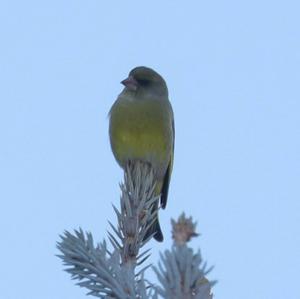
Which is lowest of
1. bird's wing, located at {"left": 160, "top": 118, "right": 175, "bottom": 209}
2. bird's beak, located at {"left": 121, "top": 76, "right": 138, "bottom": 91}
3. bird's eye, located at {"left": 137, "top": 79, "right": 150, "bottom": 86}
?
bird's wing, located at {"left": 160, "top": 118, "right": 175, "bottom": 209}

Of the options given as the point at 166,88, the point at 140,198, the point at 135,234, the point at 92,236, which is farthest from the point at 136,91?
the point at 92,236

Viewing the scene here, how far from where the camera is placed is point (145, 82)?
5.20 meters

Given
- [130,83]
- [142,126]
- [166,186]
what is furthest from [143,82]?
[166,186]

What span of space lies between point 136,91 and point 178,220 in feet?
13.5

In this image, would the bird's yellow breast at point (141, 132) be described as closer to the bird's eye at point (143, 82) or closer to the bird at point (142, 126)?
the bird at point (142, 126)

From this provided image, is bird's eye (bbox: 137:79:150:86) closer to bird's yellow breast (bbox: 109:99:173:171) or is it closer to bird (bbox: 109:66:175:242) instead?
bird (bbox: 109:66:175:242)

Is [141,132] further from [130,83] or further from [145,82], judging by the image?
[145,82]

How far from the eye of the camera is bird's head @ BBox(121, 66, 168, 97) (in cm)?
507

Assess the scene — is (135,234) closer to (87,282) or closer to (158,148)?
(87,282)

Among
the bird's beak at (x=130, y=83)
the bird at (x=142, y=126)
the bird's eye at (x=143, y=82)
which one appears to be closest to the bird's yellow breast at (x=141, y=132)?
the bird at (x=142, y=126)

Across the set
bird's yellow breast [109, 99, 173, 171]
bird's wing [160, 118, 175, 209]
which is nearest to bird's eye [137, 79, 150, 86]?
bird's yellow breast [109, 99, 173, 171]

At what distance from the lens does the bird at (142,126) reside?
15.4 ft

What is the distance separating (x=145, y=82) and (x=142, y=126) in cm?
57

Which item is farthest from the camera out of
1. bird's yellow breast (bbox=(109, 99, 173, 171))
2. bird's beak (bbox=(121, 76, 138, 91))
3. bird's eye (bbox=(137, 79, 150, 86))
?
bird's eye (bbox=(137, 79, 150, 86))
